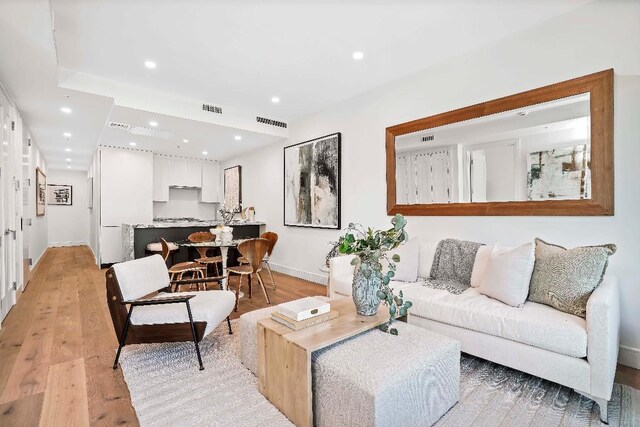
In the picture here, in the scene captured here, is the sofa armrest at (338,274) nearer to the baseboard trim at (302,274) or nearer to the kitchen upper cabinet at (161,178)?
the baseboard trim at (302,274)

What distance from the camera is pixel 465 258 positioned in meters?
2.86

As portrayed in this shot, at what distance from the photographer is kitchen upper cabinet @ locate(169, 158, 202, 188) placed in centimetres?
748

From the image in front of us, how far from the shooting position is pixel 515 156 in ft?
9.21

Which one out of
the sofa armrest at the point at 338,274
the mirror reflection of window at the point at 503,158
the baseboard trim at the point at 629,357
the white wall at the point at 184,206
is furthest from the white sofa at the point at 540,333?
the white wall at the point at 184,206

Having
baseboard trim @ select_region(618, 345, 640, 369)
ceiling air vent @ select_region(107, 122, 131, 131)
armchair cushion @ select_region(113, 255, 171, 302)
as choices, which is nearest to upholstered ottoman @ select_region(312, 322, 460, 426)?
baseboard trim @ select_region(618, 345, 640, 369)

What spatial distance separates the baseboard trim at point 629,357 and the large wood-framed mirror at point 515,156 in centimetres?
101

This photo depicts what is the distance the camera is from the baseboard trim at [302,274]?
4.72 meters

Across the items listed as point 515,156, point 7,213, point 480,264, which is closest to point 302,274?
point 480,264

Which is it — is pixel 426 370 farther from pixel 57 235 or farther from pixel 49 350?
pixel 57 235

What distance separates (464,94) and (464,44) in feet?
1.50

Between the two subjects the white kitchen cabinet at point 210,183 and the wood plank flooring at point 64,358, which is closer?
the wood plank flooring at point 64,358

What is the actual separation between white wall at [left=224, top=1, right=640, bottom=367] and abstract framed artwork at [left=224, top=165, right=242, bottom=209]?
9.54 feet

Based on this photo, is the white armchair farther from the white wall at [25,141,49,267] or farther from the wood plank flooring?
the white wall at [25,141,49,267]

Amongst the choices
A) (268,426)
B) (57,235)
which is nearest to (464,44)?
(268,426)
